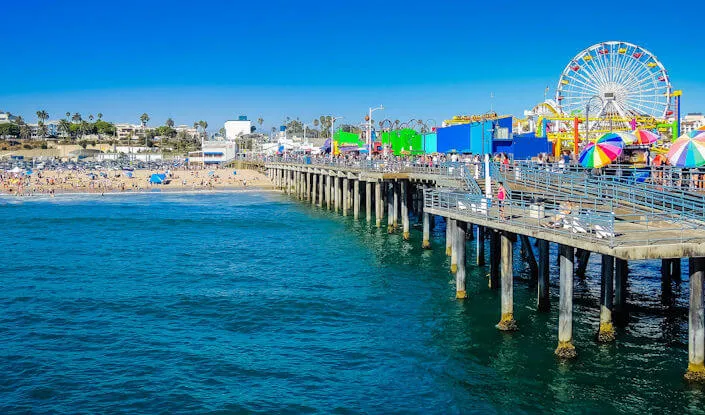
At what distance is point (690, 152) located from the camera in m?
18.9

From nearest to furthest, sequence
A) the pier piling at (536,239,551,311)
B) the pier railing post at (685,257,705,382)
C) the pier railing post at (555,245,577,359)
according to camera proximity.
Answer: the pier railing post at (685,257,705,382)
the pier railing post at (555,245,577,359)
the pier piling at (536,239,551,311)

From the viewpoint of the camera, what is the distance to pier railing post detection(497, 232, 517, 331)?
1817 centimetres

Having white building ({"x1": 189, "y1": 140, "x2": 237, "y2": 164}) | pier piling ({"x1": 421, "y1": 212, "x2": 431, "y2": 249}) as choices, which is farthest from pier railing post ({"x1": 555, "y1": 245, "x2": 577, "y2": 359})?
white building ({"x1": 189, "y1": 140, "x2": 237, "y2": 164})

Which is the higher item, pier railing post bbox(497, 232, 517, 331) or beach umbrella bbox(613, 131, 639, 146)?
beach umbrella bbox(613, 131, 639, 146)

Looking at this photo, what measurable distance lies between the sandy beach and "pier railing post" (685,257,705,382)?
71.6 meters

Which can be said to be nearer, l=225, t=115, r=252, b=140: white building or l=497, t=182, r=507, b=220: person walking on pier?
l=497, t=182, r=507, b=220: person walking on pier

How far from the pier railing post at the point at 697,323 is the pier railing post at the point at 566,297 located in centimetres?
248

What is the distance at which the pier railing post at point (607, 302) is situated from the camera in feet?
56.4

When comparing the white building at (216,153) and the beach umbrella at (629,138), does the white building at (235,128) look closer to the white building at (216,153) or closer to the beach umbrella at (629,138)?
the white building at (216,153)

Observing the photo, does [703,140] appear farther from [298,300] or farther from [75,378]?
[75,378]

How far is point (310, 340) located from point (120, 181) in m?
75.0

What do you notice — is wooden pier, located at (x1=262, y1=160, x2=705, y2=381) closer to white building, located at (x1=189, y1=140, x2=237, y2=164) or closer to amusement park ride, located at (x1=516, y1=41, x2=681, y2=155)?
amusement park ride, located at (x1=516, y1=41, x2=681, y2=155)

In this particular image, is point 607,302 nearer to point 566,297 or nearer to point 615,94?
point 566,297

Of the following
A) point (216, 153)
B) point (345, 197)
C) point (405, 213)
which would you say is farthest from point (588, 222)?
point (216, 153)
